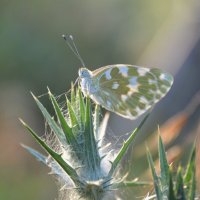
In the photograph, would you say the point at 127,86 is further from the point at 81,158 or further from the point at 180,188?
the point at 180,188

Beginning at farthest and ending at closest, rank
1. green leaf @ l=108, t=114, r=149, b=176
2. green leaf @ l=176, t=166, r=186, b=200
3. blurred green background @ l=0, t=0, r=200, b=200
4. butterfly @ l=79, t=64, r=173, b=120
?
blurred green background @ l=0, t=0, r=200, b=200 → butterfly @ l=79, t=64, r=173, b=120 → green leaf @ l=108, t=114, r=149, b=176 → green leaf @ l=176, t=166, r=186, b=200

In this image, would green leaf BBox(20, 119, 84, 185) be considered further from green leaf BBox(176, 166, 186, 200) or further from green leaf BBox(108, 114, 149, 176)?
green leaf BBox(176, 166, 186, 200)

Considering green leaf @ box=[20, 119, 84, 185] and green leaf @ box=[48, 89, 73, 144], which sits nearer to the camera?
green leaf @ box=[20, 119, 84, 185]

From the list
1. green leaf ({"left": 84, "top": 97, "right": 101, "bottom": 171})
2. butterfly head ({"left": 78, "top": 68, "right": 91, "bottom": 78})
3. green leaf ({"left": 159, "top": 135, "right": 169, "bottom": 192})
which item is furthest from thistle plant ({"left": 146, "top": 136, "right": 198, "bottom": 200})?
butterfly head ({"left": 78, "top": 68, "right": 91, "bottom": 78})

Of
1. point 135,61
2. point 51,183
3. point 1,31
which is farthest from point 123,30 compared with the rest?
point 51,183

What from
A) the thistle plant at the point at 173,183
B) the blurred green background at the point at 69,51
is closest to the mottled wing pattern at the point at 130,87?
the thistle plant at the point at 173,183

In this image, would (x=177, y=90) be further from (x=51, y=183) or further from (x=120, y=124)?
(x=51, y=183)
